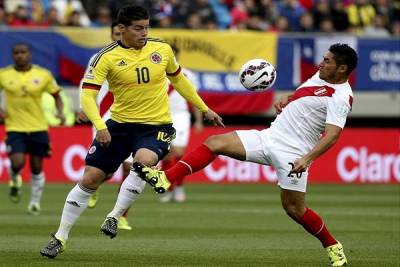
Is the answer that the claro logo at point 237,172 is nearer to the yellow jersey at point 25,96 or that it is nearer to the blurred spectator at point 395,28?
the blurred spectator at point 395,28

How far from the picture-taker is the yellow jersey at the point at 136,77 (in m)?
10.7

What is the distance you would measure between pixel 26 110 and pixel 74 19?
9502 mm

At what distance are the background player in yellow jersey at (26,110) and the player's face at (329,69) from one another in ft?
22.2

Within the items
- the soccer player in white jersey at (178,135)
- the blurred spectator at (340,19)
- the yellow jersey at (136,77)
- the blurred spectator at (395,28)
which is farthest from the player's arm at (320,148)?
the blurred spectator at (395,28)

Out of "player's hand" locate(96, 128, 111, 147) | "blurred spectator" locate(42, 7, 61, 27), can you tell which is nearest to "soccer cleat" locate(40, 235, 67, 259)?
"player's hand" locate(96, 128, 111, 147)

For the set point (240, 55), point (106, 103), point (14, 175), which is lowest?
point (14, 175)

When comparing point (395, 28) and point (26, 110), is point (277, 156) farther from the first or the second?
point (395, 28)

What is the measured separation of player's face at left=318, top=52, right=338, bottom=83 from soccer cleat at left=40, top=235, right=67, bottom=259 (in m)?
3.00

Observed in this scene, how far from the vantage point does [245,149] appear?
34.5 feet

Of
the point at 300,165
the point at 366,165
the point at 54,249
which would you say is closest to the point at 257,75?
the point at 300,165

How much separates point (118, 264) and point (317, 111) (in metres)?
2.40

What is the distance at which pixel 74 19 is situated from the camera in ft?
85.8

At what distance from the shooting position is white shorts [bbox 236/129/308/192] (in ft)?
34.6

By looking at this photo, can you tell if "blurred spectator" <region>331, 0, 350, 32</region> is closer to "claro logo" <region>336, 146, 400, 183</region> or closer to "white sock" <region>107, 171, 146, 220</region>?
"claro logo" <region>336, 146, 400, 183</region>
